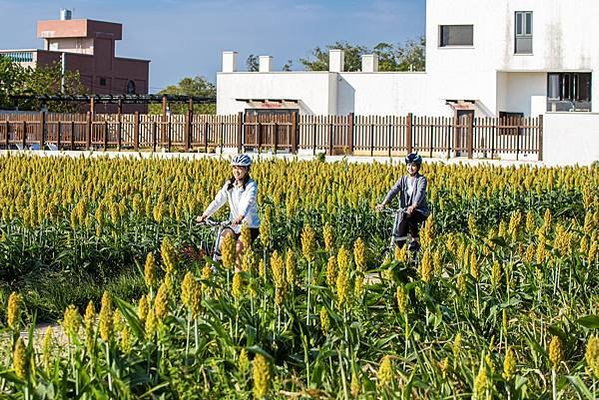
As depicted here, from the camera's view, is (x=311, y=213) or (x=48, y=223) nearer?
(x=48, y=223)

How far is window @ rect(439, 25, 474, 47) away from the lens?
50469 millimetres

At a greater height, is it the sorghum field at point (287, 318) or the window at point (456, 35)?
the window at point (456, 35)

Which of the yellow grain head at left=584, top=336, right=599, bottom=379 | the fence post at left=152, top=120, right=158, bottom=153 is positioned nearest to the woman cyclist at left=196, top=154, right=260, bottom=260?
the yellow grain head at left=584, top=336, right=599, bottom=379

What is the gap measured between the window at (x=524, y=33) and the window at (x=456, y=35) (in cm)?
214

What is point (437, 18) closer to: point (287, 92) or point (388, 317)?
point (287, 92)

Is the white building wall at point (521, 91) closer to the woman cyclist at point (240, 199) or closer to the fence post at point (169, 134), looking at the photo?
the fence post at point (169, 134)

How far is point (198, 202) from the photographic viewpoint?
595 inches

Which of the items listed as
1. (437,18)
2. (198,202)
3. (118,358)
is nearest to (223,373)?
(118,358)

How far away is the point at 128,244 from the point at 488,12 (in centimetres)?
3843

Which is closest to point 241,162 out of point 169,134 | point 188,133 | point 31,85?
point 188,133

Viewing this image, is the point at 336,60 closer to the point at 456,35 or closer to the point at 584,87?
the point at 456,35

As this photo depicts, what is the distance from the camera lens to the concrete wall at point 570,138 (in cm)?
3425

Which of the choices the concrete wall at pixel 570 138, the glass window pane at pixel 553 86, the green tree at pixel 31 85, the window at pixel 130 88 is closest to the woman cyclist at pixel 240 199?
the concrete wall at pixel 570 138

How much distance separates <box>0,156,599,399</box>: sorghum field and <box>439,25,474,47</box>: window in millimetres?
37788
